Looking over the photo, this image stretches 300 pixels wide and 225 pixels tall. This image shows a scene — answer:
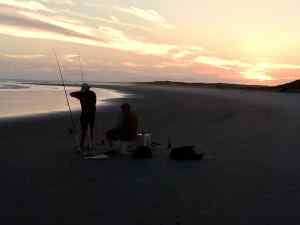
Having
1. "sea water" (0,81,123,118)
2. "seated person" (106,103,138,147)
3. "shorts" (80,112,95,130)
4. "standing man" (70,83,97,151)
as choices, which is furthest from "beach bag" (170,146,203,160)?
"sea water" (0,81,123,118)

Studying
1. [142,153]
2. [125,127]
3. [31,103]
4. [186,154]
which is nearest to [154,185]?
[186,154]

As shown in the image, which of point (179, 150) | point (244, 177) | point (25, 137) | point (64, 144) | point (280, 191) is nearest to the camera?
point (280, 191)

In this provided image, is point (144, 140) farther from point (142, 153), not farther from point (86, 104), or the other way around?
point (86, 104)

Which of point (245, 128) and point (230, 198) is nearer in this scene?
point (230, 198)

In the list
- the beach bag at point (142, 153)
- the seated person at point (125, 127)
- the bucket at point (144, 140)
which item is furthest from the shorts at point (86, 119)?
the beach bag at point (142, 153)

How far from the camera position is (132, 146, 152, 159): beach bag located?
1041 centimetres

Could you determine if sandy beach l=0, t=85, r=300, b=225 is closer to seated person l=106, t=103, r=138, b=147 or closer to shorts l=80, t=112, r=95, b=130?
shorts l=80, t=112, r=95, b=130

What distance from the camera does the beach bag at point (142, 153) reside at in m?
10.4

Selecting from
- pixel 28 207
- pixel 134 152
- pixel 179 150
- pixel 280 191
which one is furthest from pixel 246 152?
pixel 28 207

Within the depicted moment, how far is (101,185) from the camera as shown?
25.1 ft

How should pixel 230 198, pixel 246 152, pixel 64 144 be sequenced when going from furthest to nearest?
pixel 64 144 < pixel 246 152 < pixel 230 198

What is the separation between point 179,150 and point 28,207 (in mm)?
4555

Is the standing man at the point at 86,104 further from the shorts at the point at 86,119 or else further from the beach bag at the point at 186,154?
the beach bag at the point at 186,154

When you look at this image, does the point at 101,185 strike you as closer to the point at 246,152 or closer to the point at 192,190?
the point at 192,190
